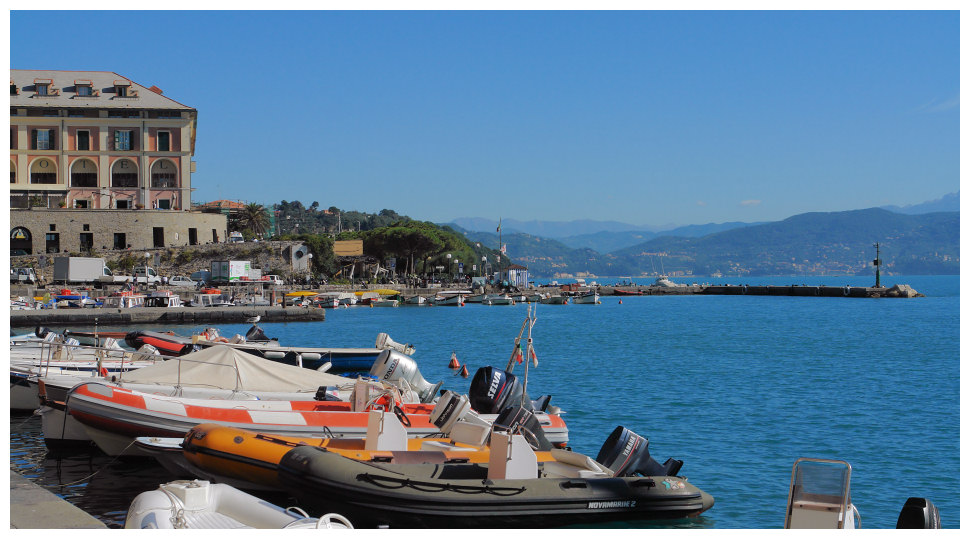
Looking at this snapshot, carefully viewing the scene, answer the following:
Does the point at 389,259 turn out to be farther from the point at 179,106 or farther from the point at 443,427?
the point at 443,427

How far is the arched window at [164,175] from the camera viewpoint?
75188 millimetres

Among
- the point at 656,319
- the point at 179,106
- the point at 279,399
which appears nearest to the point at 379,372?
the point at 279,399

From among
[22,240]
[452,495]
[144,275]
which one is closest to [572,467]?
[452,495]

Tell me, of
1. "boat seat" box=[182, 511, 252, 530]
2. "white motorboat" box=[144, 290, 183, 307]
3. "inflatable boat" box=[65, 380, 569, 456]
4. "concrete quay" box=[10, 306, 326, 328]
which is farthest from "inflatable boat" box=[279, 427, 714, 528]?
"white motorboat" box=[144, 290, 183, 307]

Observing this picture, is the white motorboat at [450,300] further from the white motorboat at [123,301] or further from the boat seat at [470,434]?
the boat seat at [470,434]

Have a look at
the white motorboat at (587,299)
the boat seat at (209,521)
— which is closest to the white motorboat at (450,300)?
the white motorboat at (587,299)

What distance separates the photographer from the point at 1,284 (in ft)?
23.4

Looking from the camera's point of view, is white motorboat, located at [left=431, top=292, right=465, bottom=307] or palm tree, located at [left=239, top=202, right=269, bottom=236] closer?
white motorboat, located at [left=431, top=292, right=465, bottom=307]

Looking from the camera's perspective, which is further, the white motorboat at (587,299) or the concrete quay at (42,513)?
the white motorboat at (587,299)

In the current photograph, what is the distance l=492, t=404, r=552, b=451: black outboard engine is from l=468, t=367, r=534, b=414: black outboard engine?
158cm

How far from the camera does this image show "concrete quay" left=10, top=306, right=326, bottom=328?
45.9 meters

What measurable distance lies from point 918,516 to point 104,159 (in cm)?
7577

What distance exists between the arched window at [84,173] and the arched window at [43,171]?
1559mm

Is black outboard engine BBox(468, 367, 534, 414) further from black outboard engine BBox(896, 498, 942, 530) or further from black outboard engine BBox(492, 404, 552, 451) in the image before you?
black outboard engine BBox(896, 498, 942, 530)
